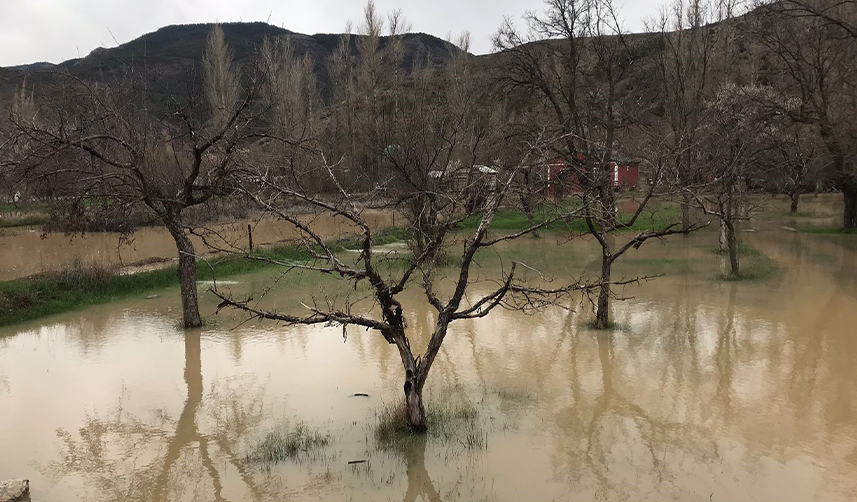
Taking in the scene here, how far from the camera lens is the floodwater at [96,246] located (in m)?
19.6

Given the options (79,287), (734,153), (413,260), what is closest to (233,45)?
(79,287)

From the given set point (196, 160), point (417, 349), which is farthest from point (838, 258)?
point (196, 160)

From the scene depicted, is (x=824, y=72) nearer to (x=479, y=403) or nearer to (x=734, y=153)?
(x=734, y=153)

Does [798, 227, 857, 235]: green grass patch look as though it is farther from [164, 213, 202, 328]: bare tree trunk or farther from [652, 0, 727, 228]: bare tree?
[164, 213, 202, 328]: bare tree trunk

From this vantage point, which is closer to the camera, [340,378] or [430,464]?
[430,464]

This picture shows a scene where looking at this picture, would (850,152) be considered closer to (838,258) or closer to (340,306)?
(838,258)

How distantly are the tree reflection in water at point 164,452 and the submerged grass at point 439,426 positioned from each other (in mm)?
1564

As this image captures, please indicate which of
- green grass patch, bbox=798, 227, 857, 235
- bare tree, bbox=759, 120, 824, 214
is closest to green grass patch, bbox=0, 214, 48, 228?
bare tree, bbox=759, 120, 824, 214

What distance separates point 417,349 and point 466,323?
1832 mm

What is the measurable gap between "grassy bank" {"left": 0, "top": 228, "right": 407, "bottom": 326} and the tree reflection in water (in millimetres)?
5015

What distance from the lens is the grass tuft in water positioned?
22.6ft

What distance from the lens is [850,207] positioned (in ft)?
82.6

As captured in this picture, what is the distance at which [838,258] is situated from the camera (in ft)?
62.8

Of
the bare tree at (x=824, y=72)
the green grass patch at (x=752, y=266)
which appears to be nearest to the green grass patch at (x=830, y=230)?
the bare tree at (x=824, y=72)
